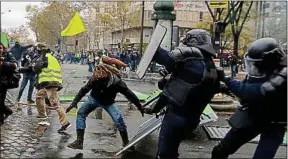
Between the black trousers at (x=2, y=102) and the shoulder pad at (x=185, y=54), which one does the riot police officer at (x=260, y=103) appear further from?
the black trousers at (x=2, y=102)

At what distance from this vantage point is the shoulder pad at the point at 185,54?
482cm

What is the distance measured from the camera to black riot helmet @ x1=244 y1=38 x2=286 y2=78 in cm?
495

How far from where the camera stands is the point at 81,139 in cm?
686

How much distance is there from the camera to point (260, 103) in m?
4.92

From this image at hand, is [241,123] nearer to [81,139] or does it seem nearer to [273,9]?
[81,139]

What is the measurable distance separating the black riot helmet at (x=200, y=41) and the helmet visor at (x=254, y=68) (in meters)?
0.38

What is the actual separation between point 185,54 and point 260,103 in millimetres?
911

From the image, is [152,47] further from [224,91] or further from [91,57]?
[91,57]

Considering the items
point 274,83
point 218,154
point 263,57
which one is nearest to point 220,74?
point 263,57

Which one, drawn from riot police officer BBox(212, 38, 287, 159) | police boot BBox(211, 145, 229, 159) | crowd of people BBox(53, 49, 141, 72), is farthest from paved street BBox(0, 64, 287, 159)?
crowd of people BBox(53, 49, 141, 72)

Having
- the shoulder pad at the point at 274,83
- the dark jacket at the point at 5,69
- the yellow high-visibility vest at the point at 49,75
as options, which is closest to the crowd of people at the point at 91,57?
the yellow high-visibility vest at the point at 49,75

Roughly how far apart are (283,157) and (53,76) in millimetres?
4250

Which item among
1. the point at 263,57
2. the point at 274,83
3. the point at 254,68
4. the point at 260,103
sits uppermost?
the point at 263,57

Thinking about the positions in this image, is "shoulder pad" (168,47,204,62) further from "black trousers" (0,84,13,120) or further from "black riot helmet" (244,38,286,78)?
"black trousers" (0,84,13,120)
